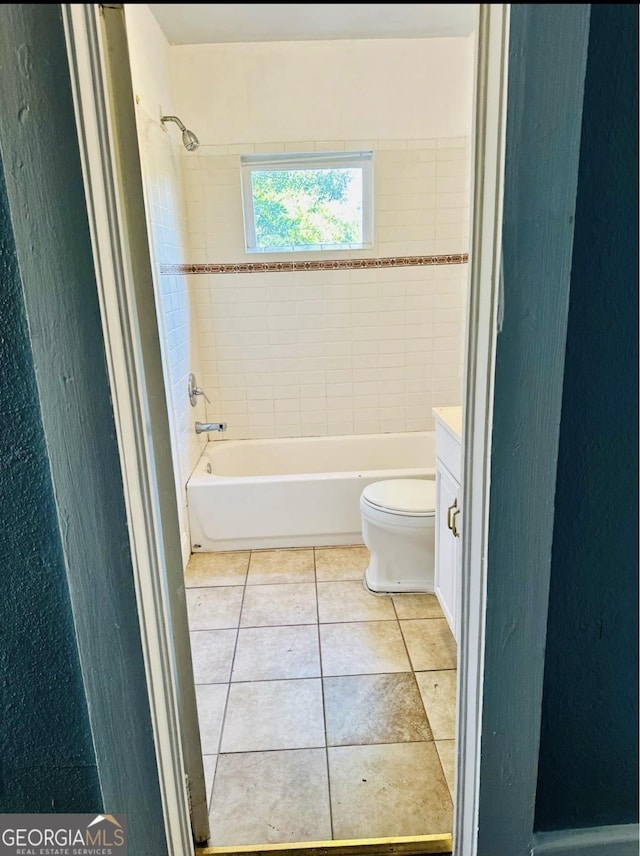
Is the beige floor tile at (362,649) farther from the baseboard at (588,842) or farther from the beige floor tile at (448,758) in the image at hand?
the baseboard at (588,842)

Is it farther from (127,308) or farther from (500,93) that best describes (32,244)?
(500,93)

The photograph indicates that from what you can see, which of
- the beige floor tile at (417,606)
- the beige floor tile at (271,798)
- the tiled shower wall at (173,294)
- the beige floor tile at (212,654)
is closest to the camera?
the beige floor tile at (271,798)

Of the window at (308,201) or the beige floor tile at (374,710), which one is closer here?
the beige floor tile at (374,710)

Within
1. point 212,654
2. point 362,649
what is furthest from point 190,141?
point 362,649

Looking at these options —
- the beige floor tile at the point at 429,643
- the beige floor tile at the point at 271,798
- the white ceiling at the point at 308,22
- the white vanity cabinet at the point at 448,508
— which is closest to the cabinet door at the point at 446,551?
the white vanity cabinet at the point at 448,508

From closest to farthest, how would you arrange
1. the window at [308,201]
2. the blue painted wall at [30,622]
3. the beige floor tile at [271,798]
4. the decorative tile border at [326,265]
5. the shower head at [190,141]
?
the blue painted wall at [30,622] < the beige floor tile at [271,798] < the shower head at [190,141] < the window at [308,201] < the decorative tile border at [326,265]

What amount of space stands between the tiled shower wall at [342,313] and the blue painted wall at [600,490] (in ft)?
8.39

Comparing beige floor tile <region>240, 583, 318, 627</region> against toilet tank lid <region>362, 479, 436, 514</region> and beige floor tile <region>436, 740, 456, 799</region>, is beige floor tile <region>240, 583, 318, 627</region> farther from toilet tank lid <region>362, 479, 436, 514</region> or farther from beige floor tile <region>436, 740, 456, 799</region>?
beige floor tile <region>436, 740, 456, 799</region>

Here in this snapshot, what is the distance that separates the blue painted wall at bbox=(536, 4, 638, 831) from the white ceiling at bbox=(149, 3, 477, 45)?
214 centimetres

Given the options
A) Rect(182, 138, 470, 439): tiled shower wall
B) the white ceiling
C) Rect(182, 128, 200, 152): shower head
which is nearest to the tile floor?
Rect(182, 138, 470, 439): tiled shower wall

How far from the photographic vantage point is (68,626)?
111 cm

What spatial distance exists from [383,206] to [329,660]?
2.50 m

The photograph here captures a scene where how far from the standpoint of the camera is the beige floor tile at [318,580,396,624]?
8.11 ft

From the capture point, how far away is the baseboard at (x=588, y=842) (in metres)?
1.23
